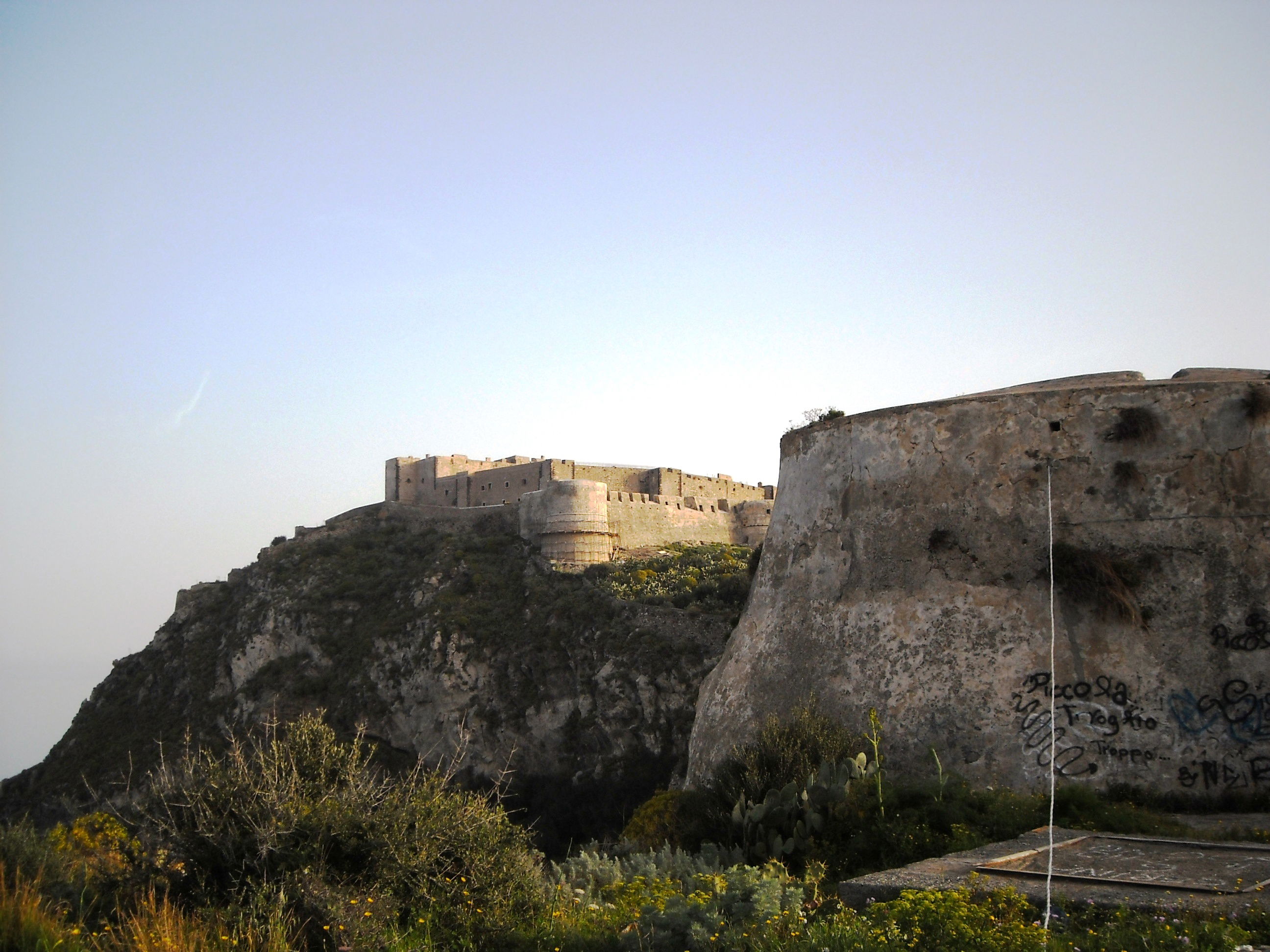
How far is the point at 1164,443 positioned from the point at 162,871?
1050 centimetres

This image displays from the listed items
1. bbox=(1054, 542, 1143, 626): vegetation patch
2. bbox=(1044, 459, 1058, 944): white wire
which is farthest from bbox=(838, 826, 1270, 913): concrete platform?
bbox=(1054, 542, 1143, 626): vegetation patch

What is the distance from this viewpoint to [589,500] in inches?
1784

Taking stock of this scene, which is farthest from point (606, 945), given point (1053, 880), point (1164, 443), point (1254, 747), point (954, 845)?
point (1164, 443)

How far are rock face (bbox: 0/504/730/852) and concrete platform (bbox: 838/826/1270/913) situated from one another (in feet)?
77.9

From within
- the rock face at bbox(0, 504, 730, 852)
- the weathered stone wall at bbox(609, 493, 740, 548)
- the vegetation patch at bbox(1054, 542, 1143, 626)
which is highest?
the weathered stone wall at bbox(609, 493, 740, 548)

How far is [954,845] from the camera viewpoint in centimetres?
891

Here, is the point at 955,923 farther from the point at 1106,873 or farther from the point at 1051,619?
the point at 1051,619

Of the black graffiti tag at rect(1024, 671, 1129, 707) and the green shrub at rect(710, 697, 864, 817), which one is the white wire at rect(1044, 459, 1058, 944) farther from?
the green shrub at rect(710, 697, 864, 817)

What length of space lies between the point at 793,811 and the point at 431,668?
1333 inches

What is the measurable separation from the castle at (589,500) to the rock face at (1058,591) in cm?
3227

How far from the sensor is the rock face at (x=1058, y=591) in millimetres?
10836

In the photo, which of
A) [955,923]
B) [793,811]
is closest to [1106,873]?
[955,923]

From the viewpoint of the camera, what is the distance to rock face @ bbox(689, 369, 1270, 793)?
→ 10.8m

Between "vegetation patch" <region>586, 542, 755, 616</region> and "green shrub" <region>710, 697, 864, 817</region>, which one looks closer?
"green shrub" <region>710, 697, 864, 817</region>
